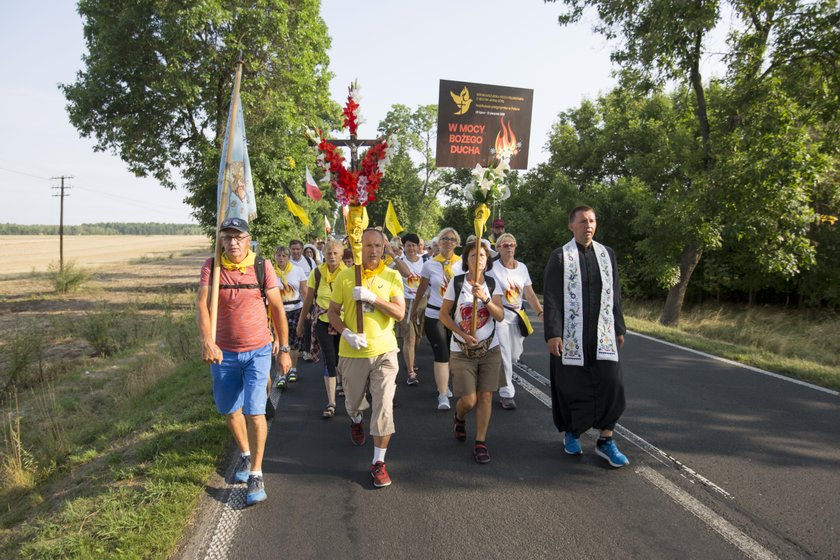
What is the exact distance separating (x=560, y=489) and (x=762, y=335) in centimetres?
1089

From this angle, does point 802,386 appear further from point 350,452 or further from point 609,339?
point 350,452

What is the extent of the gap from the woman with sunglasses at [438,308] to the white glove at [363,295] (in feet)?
6.15

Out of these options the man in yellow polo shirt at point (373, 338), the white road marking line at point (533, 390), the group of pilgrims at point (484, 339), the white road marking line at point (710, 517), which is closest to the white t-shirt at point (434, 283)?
the group of pilgrims at point (484, 339)

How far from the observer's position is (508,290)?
218 inches

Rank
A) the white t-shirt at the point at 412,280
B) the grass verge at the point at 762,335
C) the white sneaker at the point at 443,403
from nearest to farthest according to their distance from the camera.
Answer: the white sneaker at the point at 443,403
the grass verge at the point at 762,335
the white t-shirt at the point at 412,280

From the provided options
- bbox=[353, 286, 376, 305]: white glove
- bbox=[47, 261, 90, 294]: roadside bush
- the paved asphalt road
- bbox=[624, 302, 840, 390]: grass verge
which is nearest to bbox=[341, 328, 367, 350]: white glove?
bbox=[353, 286, 376, 305]: white glove

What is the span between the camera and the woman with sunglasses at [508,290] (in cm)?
553

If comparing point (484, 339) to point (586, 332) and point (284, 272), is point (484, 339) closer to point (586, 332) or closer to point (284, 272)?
point (586, 332)

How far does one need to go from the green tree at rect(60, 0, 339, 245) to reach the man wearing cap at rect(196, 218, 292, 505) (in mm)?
11782

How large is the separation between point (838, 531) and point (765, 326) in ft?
44.9

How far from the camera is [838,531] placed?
3.23 metres

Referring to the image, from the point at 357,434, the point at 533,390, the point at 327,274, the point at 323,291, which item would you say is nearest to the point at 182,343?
the point at 323,291

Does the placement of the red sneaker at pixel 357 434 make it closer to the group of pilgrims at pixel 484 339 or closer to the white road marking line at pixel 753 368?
the group of pilgrims at pixel 484 339

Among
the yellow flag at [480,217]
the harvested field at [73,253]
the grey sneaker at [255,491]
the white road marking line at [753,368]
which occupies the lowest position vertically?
the harvested field at [73,253]
